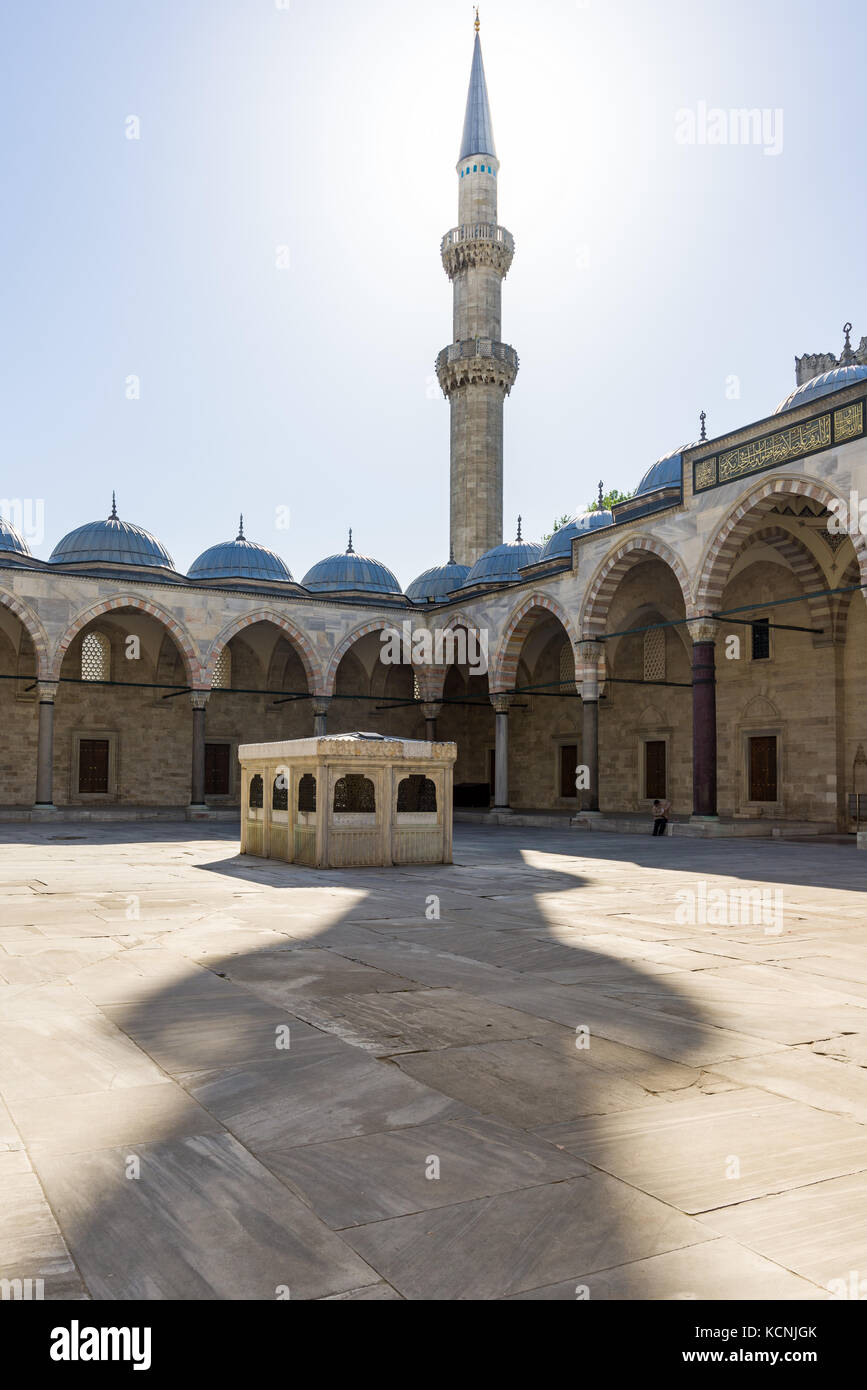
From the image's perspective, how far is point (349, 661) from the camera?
2869cm

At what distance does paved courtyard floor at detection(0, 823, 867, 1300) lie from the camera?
2088 mm

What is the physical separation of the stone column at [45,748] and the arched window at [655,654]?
13.2 meters

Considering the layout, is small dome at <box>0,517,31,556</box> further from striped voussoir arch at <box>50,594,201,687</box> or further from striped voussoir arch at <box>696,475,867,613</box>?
striped voussoir arch at <box>696,475,867,613</box>

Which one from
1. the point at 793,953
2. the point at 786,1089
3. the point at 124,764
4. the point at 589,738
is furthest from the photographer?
the point at 124,764

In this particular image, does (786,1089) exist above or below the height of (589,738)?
below

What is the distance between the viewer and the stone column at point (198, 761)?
72.5 ft

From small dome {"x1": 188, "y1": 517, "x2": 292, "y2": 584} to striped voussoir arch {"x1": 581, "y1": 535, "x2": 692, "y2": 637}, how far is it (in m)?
9.48

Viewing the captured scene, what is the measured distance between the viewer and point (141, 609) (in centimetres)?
2231

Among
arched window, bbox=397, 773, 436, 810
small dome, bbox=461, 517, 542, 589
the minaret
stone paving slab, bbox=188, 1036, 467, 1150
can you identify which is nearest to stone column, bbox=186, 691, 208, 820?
small dome, bbox=461, 517, 542, 589

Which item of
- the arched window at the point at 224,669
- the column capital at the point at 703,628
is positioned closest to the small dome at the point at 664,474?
the column capital at the point at 703,628

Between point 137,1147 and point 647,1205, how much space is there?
1327 mm

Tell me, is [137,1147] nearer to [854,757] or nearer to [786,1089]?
[786,1089]

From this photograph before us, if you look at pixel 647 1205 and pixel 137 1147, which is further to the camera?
pixel 137 1147
